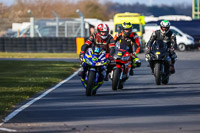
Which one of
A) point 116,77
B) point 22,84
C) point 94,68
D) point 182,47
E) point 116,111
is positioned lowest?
point 182,47

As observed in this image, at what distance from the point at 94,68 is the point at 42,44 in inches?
1111

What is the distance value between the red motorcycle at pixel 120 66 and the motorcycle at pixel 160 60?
91 cm

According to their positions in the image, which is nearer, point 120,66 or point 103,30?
point 103,30

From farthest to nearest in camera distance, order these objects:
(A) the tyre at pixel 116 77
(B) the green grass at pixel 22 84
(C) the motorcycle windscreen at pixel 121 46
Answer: (C) the motorcycle windscreen at pixel 121 46
(A) the tyre at pixel 116 77
(B) the green grass at pixel 22 84

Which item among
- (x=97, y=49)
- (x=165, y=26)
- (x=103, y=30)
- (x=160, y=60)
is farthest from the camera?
(x=165, y=26)

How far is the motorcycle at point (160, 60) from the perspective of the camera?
17156 millimetres

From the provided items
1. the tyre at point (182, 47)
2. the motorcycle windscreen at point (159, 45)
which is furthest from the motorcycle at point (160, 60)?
the tyre at point (182, 47)

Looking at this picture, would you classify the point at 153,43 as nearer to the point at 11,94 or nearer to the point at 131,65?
the point at 131,65

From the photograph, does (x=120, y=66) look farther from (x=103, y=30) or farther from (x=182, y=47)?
(x=182, y=47)

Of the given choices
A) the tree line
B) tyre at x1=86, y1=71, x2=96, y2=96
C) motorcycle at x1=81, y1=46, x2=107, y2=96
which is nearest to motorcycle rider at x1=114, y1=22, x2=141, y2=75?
motorcycle at x1=81, y1=46, x2=107, y2=96

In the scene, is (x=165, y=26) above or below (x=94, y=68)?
above

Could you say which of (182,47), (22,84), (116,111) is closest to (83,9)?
(182,47)

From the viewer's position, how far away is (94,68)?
14.5 metres

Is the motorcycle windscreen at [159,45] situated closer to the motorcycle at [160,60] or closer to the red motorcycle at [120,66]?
the motorcycle at [160,60]
